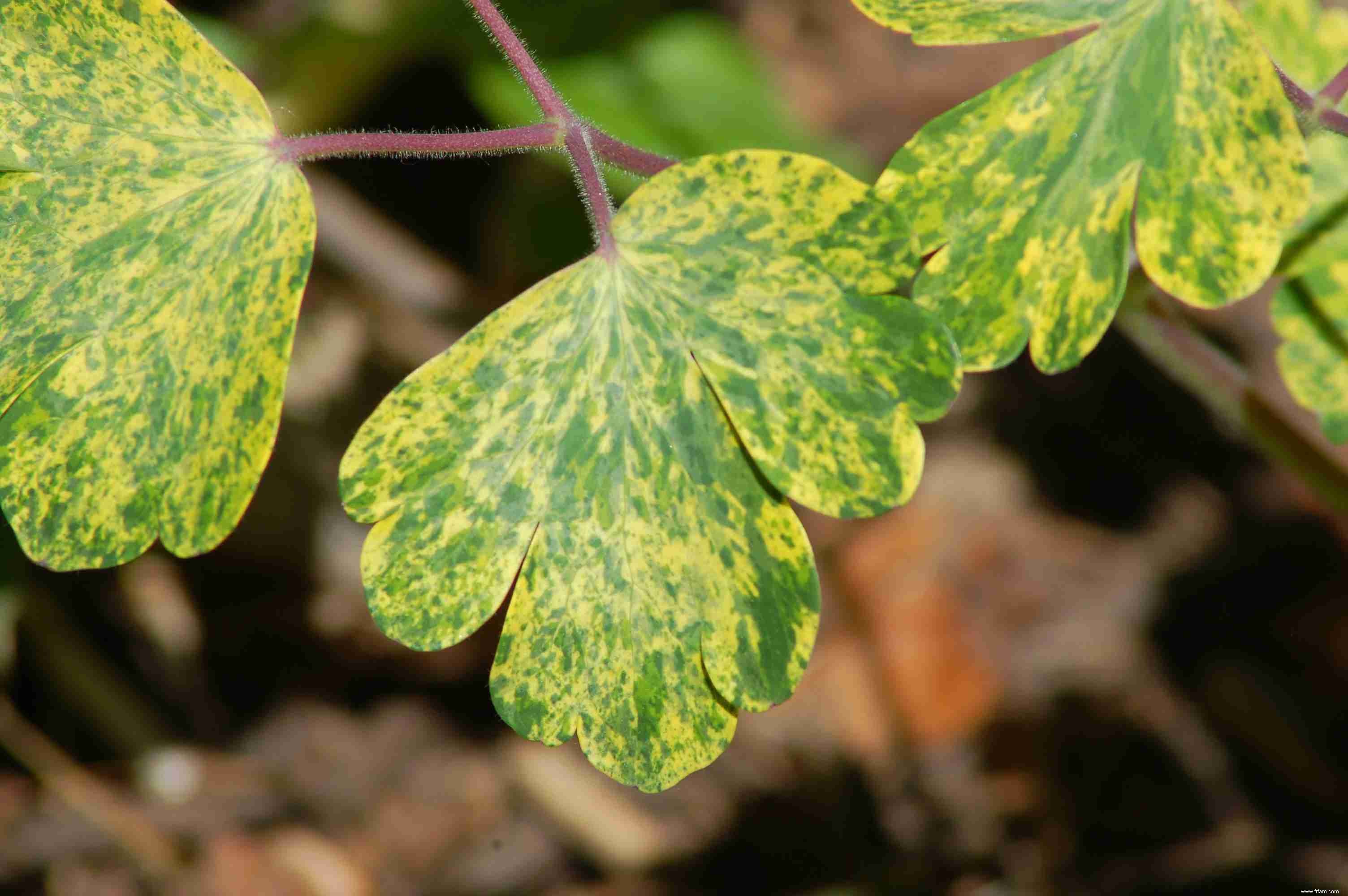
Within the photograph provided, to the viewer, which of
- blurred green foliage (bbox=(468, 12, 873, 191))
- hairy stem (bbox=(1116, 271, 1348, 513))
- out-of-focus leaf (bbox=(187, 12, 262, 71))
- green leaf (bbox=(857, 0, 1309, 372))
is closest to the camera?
green leaf (bbox=(857, 0, 1309, 372))

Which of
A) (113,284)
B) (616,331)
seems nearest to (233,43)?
(113,284)

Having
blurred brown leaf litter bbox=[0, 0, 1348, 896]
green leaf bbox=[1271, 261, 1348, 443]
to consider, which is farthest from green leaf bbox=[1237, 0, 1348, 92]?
blurred brown leaf litter bbox=[0, 0, 1348, 896]

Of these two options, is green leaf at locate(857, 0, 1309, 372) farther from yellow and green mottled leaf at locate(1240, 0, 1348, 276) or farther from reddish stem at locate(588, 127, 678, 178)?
yellow and green mottled leaf at locate(1240, 0, 1348, 276)

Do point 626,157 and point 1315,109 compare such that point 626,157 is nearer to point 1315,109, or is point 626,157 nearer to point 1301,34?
point 1315,109

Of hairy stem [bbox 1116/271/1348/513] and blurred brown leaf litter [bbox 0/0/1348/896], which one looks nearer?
hairy stem [bbox 1116/271/1348/513]

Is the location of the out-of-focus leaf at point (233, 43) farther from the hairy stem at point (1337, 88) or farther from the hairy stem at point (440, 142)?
the hairy stem at point (1337, 88)

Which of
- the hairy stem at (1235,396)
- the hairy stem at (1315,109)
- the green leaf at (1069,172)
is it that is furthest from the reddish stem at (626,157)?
the hairy stem at (1235,396)
